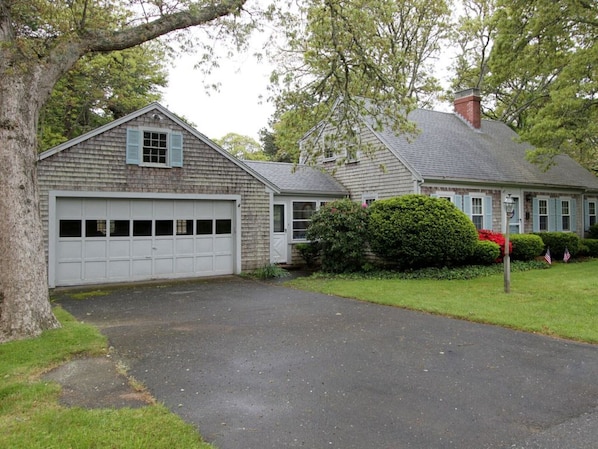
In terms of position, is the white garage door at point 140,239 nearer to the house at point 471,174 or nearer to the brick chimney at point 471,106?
the house at point 471,174

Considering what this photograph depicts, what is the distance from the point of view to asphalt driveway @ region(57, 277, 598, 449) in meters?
3.53

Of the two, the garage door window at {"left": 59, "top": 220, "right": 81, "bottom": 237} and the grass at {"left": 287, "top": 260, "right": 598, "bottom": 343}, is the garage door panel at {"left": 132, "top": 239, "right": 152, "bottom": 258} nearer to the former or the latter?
the garage door window at {"left": 59, "top": 220, "right": 81, "bottom": 237}

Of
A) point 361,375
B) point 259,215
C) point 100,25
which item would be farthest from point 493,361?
point 259,215

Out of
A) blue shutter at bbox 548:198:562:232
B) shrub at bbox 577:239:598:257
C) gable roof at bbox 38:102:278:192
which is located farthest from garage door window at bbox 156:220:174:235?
shrub at bbox 577:239:598:257

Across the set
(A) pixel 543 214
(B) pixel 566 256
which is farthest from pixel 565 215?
(B) pixel 566 256

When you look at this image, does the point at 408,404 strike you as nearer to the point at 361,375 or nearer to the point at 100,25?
the point at 361,375

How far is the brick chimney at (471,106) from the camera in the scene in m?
20.6

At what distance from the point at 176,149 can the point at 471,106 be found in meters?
14.7

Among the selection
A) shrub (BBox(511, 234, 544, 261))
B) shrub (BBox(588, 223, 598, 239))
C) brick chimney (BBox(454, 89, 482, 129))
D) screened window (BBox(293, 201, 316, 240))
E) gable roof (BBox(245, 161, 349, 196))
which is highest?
brick chimney (BBox(454, 89, 482, 129))

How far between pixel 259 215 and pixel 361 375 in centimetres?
965

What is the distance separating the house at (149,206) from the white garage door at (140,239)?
1.0 inches

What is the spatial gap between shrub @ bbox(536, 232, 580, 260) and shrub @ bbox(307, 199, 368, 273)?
26.3 feet

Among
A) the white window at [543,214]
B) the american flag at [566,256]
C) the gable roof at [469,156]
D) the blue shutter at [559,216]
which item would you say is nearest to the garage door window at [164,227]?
the gable roof at [469,156]

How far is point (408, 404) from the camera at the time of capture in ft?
13.4
